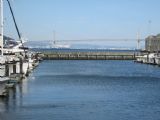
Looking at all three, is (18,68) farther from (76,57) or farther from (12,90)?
(76,57)

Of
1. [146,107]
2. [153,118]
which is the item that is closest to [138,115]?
[153,118]

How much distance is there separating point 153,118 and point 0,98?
15.1 metres

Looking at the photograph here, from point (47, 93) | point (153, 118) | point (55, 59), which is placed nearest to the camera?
point (153, 118)

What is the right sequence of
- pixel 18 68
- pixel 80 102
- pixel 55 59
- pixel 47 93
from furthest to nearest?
pixel 55 59
pixel 18 68
pixel 47 93
pixel 80 102

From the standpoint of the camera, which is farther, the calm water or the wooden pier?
the wooden pier

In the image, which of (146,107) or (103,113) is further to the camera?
(146,107)

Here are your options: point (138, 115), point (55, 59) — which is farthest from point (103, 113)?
point (55, 59)

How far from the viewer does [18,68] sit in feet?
235

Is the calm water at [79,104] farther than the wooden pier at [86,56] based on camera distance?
No

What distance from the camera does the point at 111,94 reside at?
2163 inches

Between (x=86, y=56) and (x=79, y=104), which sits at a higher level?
(x=86, y=56)

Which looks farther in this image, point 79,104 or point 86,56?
point 86,56

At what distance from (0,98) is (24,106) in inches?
153

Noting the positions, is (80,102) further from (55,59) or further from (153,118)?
(55,59)
